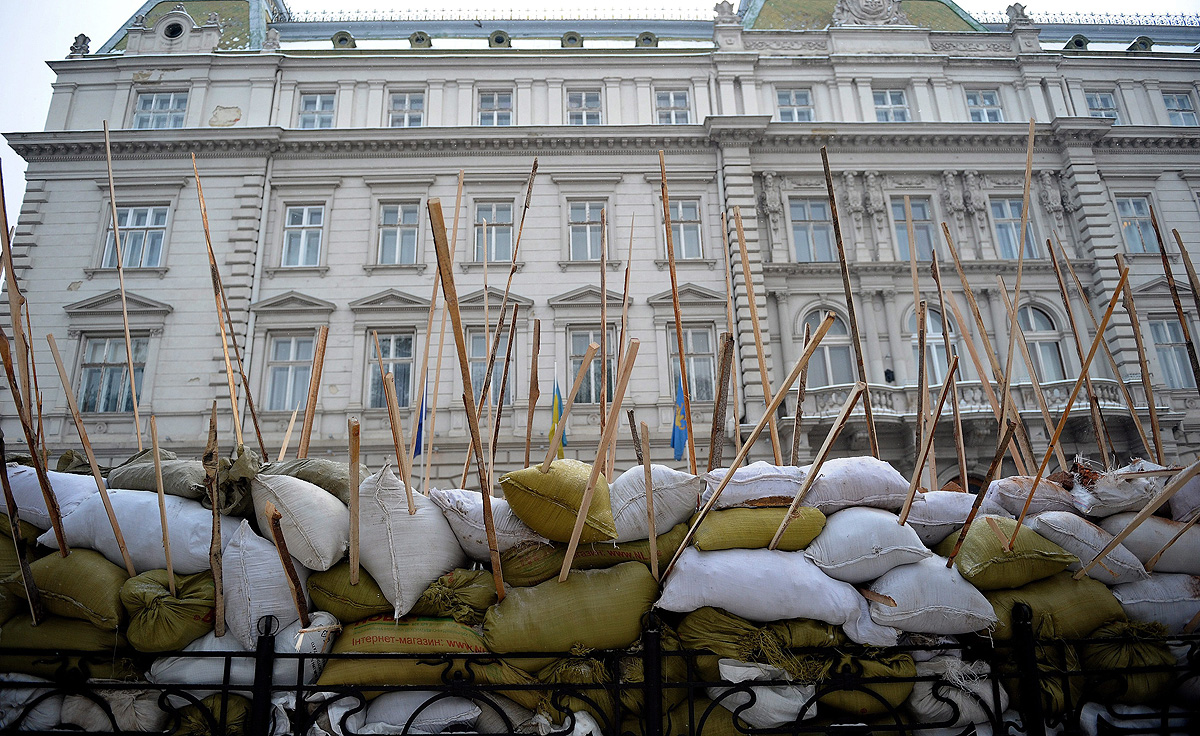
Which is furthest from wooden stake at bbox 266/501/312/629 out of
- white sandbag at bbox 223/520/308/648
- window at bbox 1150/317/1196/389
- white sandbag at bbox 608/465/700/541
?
window at bbox 1150/317/1196/389

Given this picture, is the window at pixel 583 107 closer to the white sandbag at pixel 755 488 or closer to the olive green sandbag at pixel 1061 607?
the white sandbag at pixel 755 488

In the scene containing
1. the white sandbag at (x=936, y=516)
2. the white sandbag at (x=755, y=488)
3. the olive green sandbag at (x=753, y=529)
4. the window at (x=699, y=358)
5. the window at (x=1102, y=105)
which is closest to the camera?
the olive green sandbag at (x=753, y=529)

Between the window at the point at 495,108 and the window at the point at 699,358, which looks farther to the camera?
the window at the point at 495,108

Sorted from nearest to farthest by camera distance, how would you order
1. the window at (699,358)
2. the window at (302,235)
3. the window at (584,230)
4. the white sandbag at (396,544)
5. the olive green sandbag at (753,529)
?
1. the white sandbag at (396,544)
2. the olive green sandbag at (753,529)
3. the window at (699,358)
4. the window at (302,235)
5. the window at (584,230)

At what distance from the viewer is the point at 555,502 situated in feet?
8.72

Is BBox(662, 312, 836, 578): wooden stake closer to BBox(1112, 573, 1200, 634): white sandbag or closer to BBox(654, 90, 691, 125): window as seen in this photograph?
BBox(1112, 573, 1200, 634): white sandbag

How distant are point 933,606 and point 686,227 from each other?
12120mm

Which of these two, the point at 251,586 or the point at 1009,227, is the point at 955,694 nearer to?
the point at 251,586

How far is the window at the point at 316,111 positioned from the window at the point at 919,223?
456 inches

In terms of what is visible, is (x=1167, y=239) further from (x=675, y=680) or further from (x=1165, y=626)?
(x=675, y=680)

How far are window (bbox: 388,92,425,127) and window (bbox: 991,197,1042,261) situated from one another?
11.8 metres

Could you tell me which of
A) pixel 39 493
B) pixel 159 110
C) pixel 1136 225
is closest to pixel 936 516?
pixel 39 493

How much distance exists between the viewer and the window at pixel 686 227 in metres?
14.0

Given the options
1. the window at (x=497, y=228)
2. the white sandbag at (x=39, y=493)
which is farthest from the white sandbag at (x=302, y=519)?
the window at (x=497, y=228)
